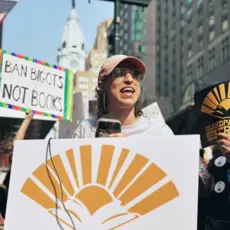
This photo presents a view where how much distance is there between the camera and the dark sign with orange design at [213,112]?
261cm

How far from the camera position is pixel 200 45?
117 ft

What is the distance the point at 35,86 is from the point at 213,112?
2.54 m

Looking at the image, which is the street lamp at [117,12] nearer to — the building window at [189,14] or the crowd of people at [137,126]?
the crowd of people at [137,126]

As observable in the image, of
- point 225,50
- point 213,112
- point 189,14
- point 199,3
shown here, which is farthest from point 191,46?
point 213,112

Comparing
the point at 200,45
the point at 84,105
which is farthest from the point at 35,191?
the point at 200,45

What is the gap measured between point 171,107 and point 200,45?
13.4 metres

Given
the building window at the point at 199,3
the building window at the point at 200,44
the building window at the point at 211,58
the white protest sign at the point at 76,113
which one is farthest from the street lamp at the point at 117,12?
the building window at the point at 199,3

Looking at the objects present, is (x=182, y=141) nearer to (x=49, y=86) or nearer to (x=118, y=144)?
(x=118, y=144)

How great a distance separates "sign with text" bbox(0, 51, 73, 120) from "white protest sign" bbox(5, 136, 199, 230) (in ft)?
7.53

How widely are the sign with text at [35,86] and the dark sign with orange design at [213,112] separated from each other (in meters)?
2.16

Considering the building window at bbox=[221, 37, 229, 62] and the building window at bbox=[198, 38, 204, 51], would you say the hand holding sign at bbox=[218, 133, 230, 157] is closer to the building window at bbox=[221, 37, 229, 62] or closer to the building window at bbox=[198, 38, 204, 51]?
the building window at bbox=[221, 37, 229, 62]

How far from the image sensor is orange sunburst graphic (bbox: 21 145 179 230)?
2027mm

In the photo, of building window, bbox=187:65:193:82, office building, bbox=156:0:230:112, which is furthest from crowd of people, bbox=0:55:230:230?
building window, bbox=187:65:193:82

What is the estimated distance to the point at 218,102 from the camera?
8.74ft
